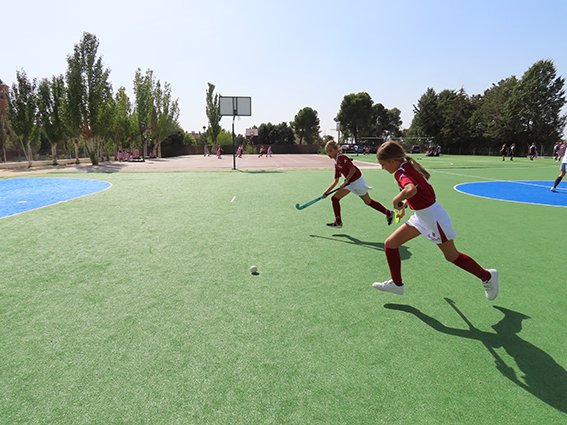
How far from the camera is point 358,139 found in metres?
85.2

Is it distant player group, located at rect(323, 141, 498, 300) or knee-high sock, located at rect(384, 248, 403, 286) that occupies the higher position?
distant player group, located at rect(323, 141, 498, 300)

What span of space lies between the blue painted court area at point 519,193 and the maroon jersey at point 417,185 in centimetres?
1008

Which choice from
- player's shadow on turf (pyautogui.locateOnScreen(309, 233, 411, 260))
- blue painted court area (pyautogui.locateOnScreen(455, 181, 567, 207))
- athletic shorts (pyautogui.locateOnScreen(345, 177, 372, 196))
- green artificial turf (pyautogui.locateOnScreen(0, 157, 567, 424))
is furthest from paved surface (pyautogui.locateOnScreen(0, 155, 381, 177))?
green artificial turf (pyautogui.locateOnScreen(0, 157, 567, 424))

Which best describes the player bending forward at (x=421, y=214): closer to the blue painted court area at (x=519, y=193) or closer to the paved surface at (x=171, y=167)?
the blue painted court area at (x=519, y=193)

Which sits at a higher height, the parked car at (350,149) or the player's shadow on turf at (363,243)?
the parked car at (350,149)

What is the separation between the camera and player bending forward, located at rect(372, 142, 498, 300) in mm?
3604

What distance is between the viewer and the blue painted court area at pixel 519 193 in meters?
11.5

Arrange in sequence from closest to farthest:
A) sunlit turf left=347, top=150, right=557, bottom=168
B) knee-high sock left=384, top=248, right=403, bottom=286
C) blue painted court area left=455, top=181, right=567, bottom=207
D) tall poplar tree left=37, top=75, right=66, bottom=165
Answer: knee-high sock left=384, top=248, right=403, bottom=286, blue painted court area left=455, top=181, right=567, bottom=207, sunlit turf left=347, top=150, right=557, bottom=168, tall poplar tree left=37, top=75, right=66, bottom=165

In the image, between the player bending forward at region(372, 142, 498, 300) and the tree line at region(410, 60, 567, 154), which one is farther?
the tree line at region(410, 60, 567, 154)

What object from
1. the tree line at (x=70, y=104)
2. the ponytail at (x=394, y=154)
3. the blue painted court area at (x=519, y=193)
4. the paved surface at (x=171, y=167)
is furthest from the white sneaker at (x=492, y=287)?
the tree line at (x=70, y=104)

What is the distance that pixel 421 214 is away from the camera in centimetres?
377

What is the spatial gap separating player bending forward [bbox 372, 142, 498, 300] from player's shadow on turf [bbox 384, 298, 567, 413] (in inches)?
19.0

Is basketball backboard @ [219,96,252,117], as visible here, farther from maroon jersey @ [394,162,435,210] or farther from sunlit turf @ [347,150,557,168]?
maroon jersey @ [394,162,435,210]

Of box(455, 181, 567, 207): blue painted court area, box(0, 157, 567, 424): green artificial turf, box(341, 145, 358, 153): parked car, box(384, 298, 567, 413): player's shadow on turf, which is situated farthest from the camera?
box(341, 145, 358, 153): parked car
